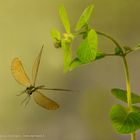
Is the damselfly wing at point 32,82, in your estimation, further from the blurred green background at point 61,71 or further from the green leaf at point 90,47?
the green leaf at point 90,47

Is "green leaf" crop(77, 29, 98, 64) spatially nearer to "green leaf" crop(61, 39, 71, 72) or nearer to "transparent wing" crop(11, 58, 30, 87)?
"green leaf" crop(61, 39, 71, 72)

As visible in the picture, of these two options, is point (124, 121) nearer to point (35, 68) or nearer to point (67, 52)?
point (67, 52)

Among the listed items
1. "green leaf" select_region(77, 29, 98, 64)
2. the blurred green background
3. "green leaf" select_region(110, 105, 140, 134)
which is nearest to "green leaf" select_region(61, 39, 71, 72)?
"green leaf" select_region(77, 29, 98, 64)

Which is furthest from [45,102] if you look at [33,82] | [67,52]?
[67,52]

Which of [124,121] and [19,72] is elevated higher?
[19,72]

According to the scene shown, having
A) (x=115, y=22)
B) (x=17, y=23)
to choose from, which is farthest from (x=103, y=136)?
(x=17, y=23)

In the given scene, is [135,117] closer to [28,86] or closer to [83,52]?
[83,52]

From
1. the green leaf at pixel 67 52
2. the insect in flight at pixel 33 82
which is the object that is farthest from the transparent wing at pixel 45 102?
the green leaf at pixel 67 52
